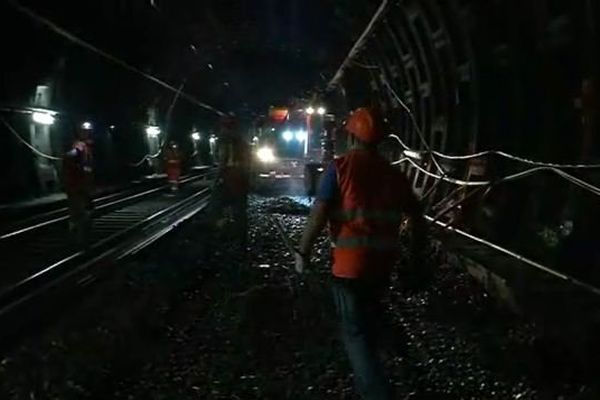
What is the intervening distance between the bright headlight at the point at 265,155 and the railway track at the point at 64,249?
13.2 m

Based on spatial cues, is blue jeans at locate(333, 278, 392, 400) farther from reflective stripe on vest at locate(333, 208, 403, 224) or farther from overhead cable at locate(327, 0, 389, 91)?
overhead cable at locate(327, 0, 389, 91)

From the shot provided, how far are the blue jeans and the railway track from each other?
15.9 ft

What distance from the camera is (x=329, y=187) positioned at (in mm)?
4699

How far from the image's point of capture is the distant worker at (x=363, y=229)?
15.2ft

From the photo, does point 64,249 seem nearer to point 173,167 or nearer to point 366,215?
point 366,215

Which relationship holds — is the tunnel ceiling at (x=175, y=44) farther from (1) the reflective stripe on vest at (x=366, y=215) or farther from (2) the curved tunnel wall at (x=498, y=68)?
(1) the reflective stripe on vest at (x=366, y=215)

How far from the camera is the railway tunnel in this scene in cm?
636

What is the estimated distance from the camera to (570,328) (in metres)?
6.52

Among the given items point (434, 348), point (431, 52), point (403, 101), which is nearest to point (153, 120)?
point (403, 101)

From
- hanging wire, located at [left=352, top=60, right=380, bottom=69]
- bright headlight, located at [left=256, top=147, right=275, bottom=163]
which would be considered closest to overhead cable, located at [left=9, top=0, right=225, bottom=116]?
hanging wire, located at [left=352, top=60, right=380, bottom=69]

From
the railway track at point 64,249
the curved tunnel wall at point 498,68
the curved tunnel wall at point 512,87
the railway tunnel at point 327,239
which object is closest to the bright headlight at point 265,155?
the railway tunnel at point 327,239

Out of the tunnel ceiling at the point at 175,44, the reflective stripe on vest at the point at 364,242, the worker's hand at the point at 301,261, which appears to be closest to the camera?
Result: the reflective stripe on vest at the point at 364,242

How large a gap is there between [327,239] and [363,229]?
10.9m

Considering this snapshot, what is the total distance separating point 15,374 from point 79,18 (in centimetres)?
1943
